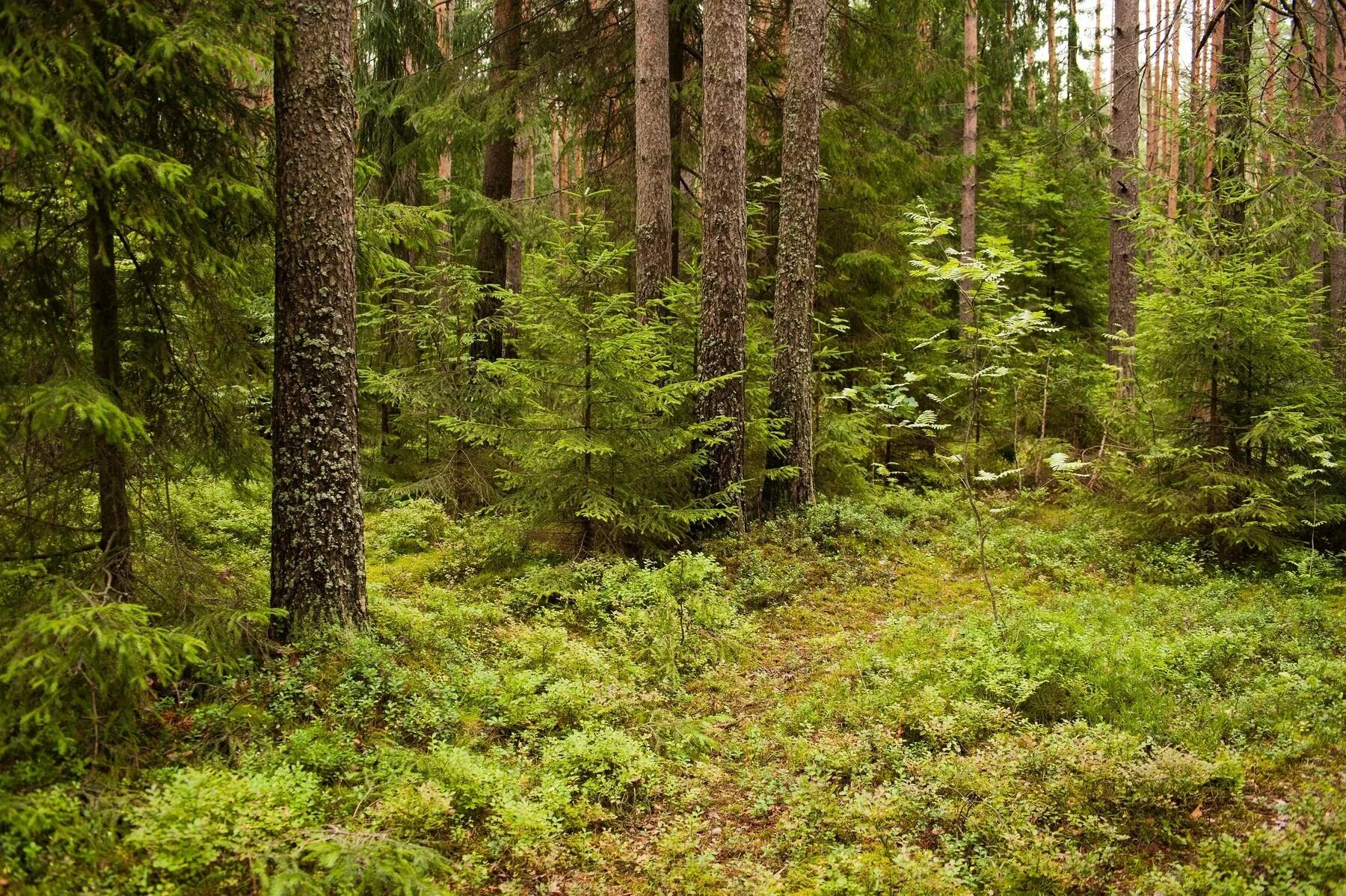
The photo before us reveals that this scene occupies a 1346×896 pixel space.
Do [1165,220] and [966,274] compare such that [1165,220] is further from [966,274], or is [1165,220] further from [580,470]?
[580,470]

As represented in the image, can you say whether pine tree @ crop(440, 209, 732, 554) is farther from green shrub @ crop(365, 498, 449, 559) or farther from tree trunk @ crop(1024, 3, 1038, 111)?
tree trunk @ crop(1024, 3, 1038, 111)

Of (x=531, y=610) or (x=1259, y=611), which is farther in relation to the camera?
(x=531, y=610)

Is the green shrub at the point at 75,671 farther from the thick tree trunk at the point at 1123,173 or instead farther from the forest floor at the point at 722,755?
the thick tree trunk at the point at 1123,173

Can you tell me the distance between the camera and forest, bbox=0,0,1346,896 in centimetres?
384

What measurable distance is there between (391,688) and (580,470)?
353cm

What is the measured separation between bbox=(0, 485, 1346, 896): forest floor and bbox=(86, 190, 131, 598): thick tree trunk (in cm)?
89

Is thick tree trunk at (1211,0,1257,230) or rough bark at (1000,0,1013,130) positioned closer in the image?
thick tree trunk at (1211,0,1257,230)

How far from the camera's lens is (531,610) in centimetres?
736

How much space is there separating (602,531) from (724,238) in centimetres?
381

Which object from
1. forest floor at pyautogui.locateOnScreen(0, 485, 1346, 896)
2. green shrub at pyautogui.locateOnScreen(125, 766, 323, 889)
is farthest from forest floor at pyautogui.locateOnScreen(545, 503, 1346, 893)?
green shrub at pyautogui.locateOnScreen(125, 766, 323, 889)

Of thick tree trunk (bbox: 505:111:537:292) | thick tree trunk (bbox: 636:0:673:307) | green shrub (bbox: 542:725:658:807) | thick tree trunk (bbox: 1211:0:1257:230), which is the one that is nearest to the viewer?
green shrub (bbox: 542:725:658:807)

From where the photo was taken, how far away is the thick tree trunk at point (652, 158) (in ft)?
33.9

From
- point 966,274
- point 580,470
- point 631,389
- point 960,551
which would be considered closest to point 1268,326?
point 960,551

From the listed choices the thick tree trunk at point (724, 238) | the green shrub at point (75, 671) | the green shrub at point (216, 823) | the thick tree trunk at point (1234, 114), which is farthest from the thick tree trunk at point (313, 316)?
the thick tree trunk at point (1234, 114)
